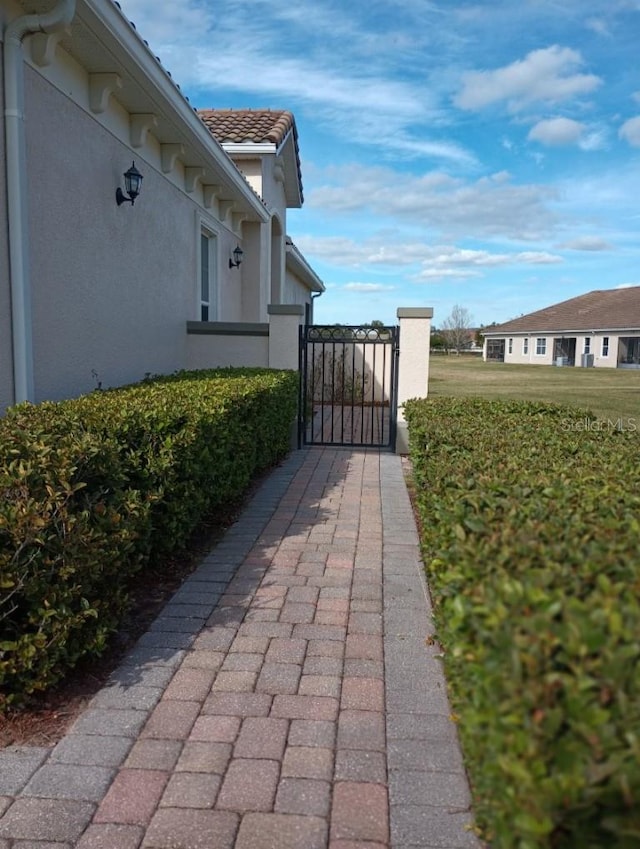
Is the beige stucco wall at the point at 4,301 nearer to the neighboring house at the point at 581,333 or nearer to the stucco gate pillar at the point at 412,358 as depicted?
the stucco gate pillar at the point at 412,358

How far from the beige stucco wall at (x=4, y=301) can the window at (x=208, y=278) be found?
611 cm

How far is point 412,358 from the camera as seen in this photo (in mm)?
9453

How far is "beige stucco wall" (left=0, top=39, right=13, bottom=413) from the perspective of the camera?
468 centimetres

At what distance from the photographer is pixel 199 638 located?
356 cm

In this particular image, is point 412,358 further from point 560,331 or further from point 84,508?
point 560,331

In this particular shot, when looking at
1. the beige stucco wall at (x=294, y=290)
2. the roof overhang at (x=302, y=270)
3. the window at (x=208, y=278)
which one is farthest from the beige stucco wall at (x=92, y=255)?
the beige stucco wall at (x=294, y=290)

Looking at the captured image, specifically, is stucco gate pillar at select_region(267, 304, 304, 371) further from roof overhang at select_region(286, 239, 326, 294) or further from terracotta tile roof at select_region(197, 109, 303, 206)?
roof overhang at select_region(286, 239, 326, 294)

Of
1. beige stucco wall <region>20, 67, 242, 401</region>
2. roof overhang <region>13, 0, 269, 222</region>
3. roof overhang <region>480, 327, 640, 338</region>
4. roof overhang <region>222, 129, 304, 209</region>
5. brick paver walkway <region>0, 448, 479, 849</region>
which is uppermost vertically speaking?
roof overhang <region>222, 129, 304, 209</region>

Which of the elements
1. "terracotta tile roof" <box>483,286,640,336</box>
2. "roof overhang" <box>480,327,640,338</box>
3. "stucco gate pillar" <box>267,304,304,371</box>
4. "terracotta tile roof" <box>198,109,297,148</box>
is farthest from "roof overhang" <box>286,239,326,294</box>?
"terracotta tile roof" <box>483,286,640,336</box>

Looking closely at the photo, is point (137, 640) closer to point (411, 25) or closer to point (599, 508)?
point (599, 508)

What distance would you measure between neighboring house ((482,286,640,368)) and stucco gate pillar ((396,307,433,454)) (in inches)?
1576

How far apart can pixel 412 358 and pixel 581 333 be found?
43.5 meters

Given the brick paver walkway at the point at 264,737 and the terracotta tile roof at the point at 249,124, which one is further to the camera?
the terracotta tile roof at the point at 249,124

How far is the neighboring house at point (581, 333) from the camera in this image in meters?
45.6
